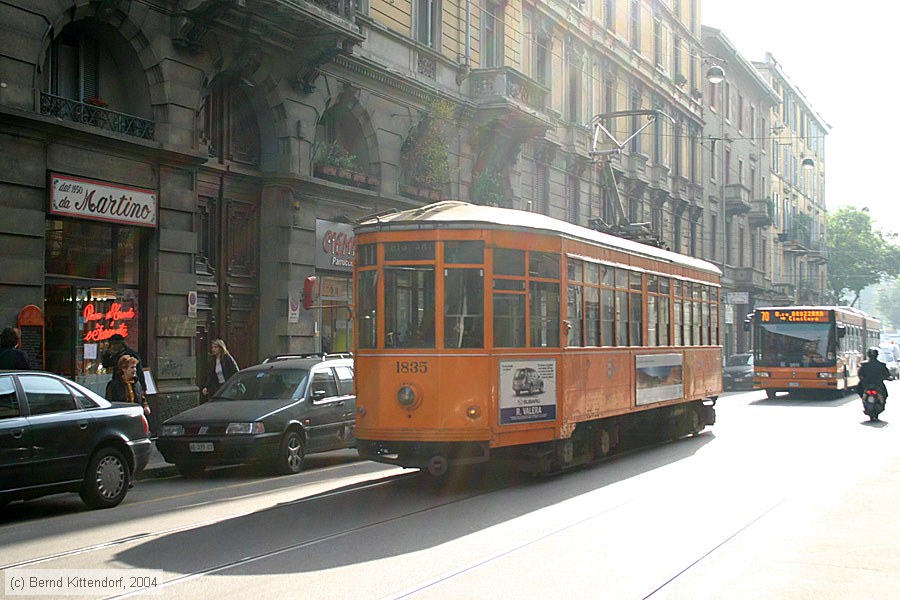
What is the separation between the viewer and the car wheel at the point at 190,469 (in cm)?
1377

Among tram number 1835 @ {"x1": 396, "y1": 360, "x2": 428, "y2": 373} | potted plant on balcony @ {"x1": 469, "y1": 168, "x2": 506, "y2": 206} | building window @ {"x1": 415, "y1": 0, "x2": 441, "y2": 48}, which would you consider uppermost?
building window @ {"x1": 415, "y1": 0, "x2": 441, "y2": 48}

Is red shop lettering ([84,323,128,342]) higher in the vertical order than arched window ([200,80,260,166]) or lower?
lower

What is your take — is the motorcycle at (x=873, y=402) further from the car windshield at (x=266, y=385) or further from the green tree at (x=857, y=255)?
the green tree at (x=857, y=255)

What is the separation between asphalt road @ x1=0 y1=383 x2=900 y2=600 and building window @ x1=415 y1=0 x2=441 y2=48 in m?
14.6

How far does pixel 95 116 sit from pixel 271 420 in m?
6.77

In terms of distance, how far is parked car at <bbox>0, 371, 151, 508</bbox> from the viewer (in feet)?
32.9

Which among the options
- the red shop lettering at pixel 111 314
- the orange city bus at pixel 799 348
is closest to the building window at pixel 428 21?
the red shop lettering at pixel 111 314

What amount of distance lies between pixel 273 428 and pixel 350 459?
2.52m

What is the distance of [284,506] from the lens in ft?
35.7

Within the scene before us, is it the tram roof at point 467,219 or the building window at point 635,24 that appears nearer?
the tram roof at point 467,219

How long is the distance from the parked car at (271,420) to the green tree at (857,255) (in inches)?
2993

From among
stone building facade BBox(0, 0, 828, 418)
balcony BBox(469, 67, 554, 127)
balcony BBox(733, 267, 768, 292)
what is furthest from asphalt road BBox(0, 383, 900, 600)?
balcony BBox(733, 267, 768, 292)

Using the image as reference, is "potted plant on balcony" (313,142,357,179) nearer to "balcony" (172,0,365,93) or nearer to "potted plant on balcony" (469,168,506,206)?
"balcony" (172,0,365,93)

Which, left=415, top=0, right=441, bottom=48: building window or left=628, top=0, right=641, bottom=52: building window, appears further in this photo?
left=628, top=0, right=641, bottom=52: building window
